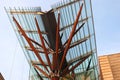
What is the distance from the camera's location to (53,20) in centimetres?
2259

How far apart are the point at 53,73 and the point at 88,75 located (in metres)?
3.52

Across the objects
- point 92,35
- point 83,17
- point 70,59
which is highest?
point 83,17

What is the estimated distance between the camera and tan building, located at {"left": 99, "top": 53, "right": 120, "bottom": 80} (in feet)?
57.7

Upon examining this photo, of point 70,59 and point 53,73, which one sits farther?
point 70,59

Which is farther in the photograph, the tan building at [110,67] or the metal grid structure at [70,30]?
the metal grid structure at [70,30]

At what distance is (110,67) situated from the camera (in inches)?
707

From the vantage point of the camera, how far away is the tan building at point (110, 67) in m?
17.6

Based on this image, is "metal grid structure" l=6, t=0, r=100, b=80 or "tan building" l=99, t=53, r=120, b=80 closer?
"tan building" l=99, t=53, r=120, b=80

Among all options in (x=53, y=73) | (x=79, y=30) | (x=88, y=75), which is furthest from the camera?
(x=79, y=30)

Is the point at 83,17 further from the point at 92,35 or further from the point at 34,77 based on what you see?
the point at 34,77

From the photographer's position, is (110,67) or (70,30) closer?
(110,67)

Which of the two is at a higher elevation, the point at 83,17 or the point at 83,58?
the point at 83,17

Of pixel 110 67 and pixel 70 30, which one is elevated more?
pixel 110 67

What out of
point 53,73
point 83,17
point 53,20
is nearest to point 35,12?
point 53,20
